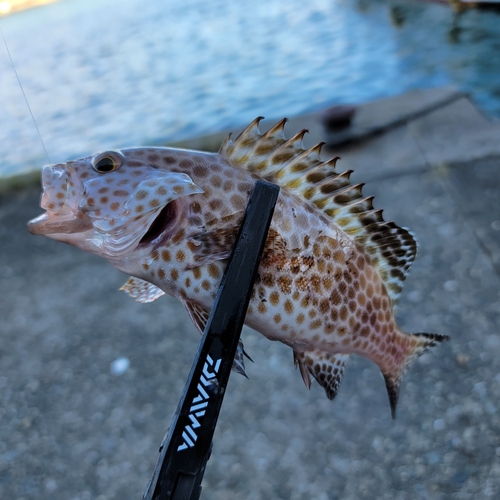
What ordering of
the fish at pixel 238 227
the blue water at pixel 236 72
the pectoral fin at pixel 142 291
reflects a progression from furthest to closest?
1. the blue water at pixel 236 72
2. the pectoral fin at pixel 142 291
3. the fish at pixel 238 227

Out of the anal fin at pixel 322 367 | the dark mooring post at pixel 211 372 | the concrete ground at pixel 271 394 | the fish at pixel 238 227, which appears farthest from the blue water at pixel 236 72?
the dark mooring post at pixel 211 372

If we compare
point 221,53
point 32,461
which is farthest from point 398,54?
point 32,461

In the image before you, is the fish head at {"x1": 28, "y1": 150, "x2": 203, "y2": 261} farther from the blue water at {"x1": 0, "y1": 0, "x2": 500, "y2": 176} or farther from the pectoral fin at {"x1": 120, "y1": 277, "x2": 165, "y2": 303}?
the blue water at {"x1": 0, "y1": 0, "x2": 500, "y2": 176}

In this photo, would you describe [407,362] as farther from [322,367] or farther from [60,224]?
[60,224]

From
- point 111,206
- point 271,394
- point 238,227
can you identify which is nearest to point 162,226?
point 111,206

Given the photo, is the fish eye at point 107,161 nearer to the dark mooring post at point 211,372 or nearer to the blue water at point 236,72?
the dark mooring post at point 211,372

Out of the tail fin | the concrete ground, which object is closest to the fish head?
the tail fin

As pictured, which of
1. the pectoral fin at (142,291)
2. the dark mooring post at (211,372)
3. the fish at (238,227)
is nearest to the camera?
the dark mooring post at (211,372)
